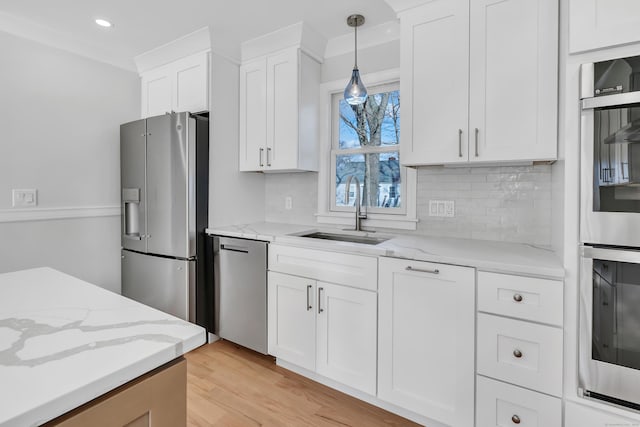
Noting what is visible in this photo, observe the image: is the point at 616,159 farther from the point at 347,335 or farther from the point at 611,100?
the point at 347,335

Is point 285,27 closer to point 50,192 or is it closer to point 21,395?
point 50,192

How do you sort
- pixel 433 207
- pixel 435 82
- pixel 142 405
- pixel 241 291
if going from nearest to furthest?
1. pixel 142 405
2. pixel 435 82
3. pixel 433 207
4. pixel 241 291

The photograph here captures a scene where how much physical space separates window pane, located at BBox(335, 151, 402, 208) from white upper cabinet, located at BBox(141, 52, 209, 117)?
1.24 meters

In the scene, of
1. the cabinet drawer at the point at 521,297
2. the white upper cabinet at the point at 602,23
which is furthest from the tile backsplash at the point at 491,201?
the white upper cabinet at the point at 602,23

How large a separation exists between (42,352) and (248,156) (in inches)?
90.8

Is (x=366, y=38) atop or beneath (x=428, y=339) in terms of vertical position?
atop

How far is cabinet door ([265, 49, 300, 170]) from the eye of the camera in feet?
8.30

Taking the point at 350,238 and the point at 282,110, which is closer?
the point at 350,238

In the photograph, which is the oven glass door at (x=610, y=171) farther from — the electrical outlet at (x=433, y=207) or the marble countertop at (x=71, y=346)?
the marble countertop at (x=71, y=346)

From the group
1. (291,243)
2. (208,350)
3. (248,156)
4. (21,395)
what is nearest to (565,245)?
(291,243)

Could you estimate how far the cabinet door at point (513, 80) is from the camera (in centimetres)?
159

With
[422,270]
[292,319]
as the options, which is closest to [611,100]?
[422,270]

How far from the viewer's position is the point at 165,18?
2355mm

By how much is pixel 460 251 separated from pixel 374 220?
2.89 feet
